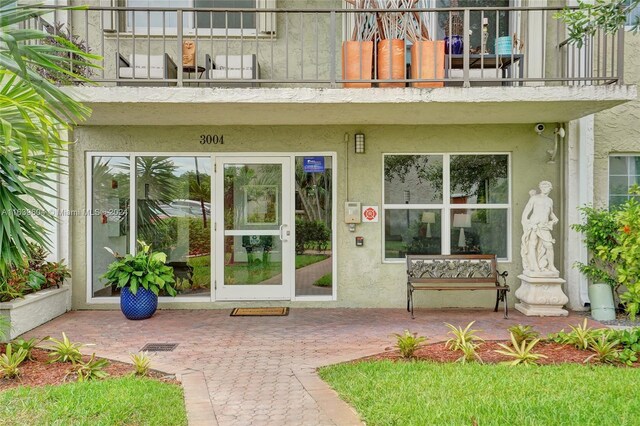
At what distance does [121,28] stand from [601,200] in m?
8.45

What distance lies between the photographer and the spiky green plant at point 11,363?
4.33 metres

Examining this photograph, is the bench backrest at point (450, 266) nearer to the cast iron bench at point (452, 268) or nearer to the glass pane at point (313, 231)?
the cast iron bench at point (452, 268)

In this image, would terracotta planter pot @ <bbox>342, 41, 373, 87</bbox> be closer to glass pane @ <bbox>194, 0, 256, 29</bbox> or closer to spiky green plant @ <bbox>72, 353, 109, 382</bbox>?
glass pane @ <bbox>194, 0, 256, 29</bbox>

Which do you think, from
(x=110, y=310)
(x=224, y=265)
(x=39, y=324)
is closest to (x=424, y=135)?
(x=224, y=265)

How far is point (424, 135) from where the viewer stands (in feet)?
25.8

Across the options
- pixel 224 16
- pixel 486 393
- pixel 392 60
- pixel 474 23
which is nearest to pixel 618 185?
pixel 474 23

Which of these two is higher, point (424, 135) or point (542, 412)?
point (424, 135)

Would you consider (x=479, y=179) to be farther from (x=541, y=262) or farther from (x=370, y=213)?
(x=370, y=213)

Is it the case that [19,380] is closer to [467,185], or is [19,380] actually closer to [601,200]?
[467,185]

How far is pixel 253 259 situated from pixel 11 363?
13.2 feet

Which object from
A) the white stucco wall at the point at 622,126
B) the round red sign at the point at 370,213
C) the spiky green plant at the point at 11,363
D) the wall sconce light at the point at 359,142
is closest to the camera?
the spiky green plant at the point at 11,363

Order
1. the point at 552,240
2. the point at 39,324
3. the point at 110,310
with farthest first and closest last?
the point at 110,310 → the point at 552,240 → the point at 39,324

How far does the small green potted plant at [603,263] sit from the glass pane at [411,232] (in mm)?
2103

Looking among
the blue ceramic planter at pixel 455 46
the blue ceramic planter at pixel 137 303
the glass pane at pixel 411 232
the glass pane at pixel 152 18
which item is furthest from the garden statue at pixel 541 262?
the glass pane at pixel 152 18
